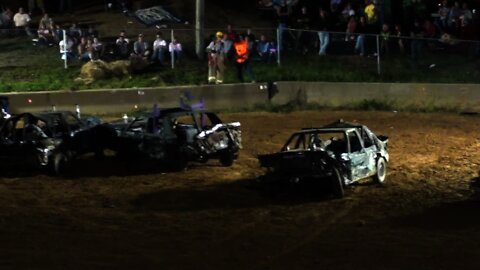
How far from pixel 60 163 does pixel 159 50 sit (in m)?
13.4

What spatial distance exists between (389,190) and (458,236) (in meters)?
3.94

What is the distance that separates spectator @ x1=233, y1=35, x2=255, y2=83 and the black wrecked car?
426 inches

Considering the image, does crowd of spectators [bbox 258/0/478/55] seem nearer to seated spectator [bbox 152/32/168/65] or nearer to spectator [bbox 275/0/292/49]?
spectator [bbox 275/0/292/49]

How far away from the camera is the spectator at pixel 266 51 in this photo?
97.3ft

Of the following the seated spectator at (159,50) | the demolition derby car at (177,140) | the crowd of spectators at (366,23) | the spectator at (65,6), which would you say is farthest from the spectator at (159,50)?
the demolition derby car at (177,140)

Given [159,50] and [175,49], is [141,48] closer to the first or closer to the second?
[159,50]

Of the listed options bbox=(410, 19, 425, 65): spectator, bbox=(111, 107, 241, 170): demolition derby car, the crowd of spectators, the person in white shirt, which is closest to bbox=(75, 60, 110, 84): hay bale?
the person in white shirt

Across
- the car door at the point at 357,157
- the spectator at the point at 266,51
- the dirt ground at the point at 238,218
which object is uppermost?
the spectator at the point at 266,51

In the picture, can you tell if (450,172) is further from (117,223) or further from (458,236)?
(117,223)

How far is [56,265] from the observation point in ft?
29.0

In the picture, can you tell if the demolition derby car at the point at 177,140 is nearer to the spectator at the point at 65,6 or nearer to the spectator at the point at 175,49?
the spectator at the point at 175,49

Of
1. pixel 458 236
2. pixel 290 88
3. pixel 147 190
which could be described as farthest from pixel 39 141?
pixel 290 88

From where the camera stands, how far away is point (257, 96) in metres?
28.2

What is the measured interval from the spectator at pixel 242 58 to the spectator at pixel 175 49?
267 cm
